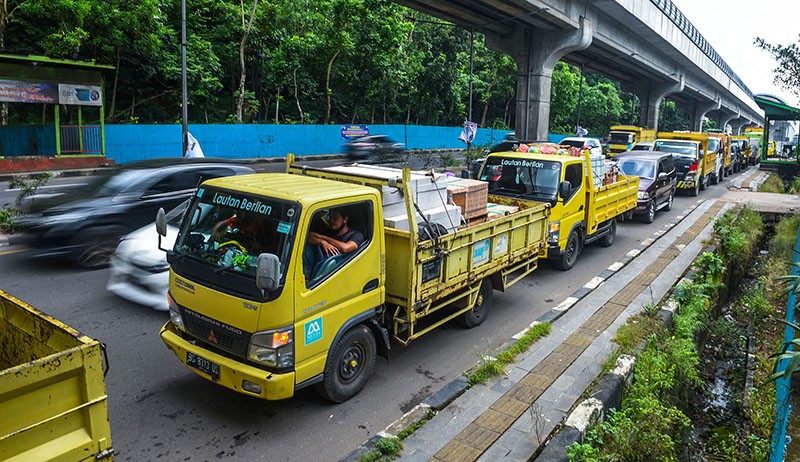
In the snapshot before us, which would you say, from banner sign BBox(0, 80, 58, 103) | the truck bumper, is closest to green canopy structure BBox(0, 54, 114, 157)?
banner sign BBox(0, 80, 58, 103)

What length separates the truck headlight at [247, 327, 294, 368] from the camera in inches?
183

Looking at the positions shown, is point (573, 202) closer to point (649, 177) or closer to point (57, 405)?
point (649, 177)

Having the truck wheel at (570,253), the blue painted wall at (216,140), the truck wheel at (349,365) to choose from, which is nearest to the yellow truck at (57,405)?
the truck wheel at (349,365)

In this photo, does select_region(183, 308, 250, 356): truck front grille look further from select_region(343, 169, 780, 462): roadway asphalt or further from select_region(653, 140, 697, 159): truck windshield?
select_region(653, 140, 697, 159): truck windshield

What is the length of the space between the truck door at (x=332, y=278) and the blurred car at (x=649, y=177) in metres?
11.4

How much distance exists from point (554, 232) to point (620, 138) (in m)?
24.2

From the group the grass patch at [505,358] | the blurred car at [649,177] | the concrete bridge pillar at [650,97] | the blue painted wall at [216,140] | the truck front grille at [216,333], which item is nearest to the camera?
the truck front grille at [216,333]

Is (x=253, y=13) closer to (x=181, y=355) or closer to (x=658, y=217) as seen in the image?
(x=658, y=217)

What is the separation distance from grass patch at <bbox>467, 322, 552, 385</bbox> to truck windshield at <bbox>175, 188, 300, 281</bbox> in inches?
96.8

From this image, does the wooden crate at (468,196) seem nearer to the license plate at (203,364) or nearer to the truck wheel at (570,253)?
the truck wheel at (570,253)

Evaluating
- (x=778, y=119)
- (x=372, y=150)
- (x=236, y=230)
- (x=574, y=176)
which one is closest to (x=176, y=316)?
(x=236, y=230)

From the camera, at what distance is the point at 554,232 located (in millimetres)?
9914

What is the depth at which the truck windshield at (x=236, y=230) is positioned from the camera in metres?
4.84

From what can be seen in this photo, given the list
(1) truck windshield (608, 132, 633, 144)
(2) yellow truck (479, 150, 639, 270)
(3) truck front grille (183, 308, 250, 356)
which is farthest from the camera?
(1) truck windshield (608, 132, 633, 144)
